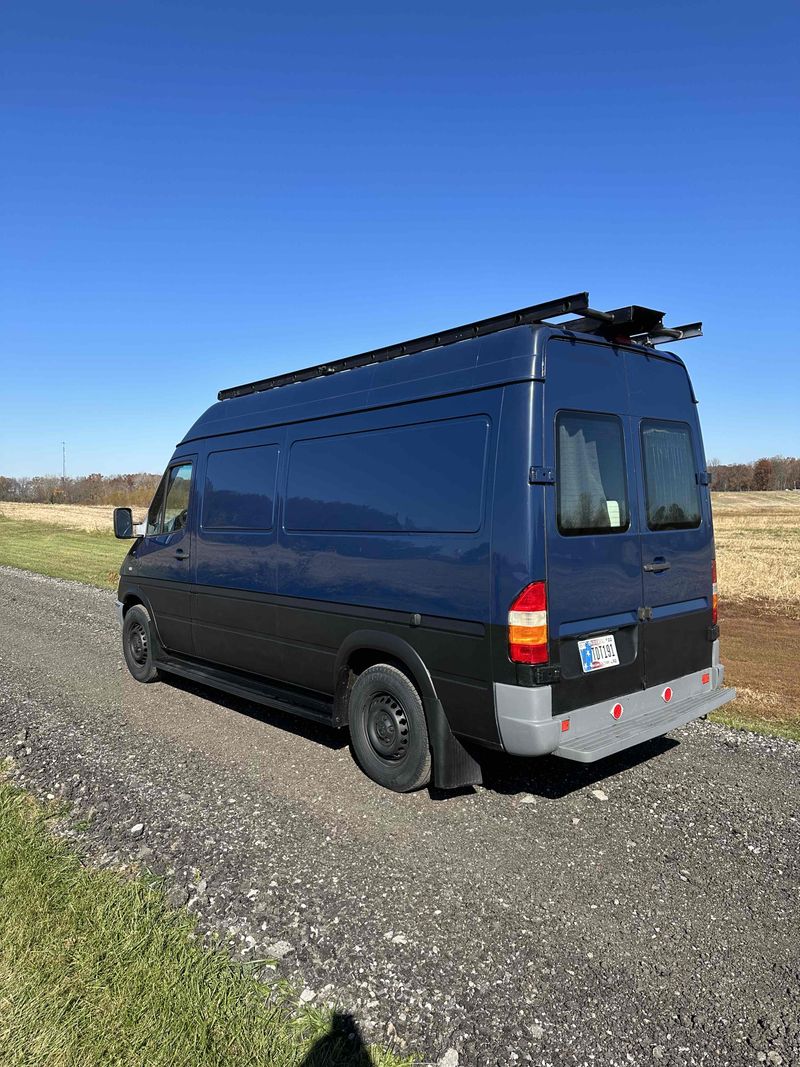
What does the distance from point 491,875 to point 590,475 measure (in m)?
2.26

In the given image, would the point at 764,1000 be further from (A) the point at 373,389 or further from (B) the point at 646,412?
(A) the point at 373,389

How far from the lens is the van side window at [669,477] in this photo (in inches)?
185

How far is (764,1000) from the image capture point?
277 centimetres

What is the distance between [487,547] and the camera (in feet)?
13.3

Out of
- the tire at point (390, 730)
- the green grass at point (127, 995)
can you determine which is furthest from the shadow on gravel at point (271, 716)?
the green grass at point (127, 995)

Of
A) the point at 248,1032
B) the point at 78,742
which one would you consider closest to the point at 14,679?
the point at 78,742

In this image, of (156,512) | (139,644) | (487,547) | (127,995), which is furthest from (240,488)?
(127,995)

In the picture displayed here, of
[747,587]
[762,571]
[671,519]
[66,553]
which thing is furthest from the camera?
[66,553]

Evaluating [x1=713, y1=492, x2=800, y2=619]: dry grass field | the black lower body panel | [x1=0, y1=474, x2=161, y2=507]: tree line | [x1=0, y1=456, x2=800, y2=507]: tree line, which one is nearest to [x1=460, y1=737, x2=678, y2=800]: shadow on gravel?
the black lower body panel

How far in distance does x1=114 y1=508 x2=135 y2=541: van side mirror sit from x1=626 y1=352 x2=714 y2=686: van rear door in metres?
4.95

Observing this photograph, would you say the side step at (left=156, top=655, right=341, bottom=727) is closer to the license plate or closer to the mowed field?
the license plate

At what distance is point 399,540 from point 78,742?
10.1 feet

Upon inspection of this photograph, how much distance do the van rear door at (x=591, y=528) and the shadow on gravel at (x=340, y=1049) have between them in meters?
1.92

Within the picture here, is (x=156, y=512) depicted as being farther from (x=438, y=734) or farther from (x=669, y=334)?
(x=669, y=334)
